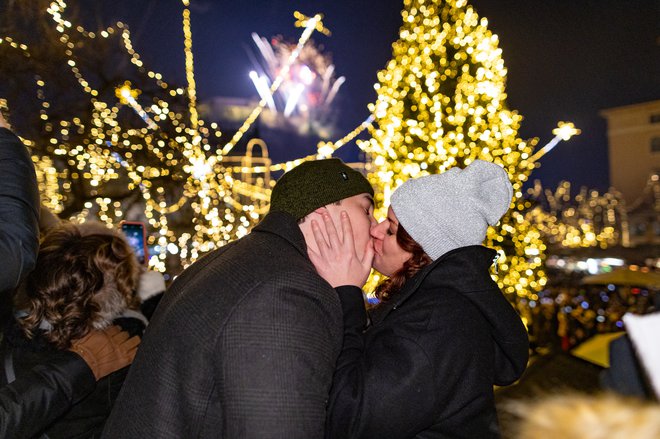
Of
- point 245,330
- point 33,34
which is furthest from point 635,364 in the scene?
point 33,34

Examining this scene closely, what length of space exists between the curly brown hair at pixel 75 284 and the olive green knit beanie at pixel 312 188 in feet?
3.38

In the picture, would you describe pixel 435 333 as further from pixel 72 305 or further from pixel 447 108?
pixel 447 108

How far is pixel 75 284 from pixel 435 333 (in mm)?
1734

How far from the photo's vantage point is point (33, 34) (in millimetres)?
9266

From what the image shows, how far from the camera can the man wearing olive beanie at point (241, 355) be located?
1255 mm

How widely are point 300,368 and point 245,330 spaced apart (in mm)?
187

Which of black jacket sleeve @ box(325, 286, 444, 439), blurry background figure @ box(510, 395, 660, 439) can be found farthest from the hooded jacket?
blurry background figure @ box(510, 395, 660, 439)

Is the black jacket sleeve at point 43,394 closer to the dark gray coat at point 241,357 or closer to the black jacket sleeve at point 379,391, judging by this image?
the dark gray coat at point 241,357

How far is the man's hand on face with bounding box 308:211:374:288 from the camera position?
6.28ft

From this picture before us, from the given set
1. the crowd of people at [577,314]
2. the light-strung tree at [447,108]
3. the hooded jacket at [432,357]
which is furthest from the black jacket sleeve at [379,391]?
the crowd of people at [577,314]

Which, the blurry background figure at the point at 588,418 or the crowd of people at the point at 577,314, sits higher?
the blurry background figure at the point at 588,418

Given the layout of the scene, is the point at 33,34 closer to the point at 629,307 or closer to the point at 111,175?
the point at 111,175

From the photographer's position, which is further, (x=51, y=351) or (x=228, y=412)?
(x=51, y=351)

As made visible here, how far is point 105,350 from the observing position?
2.20 metres
